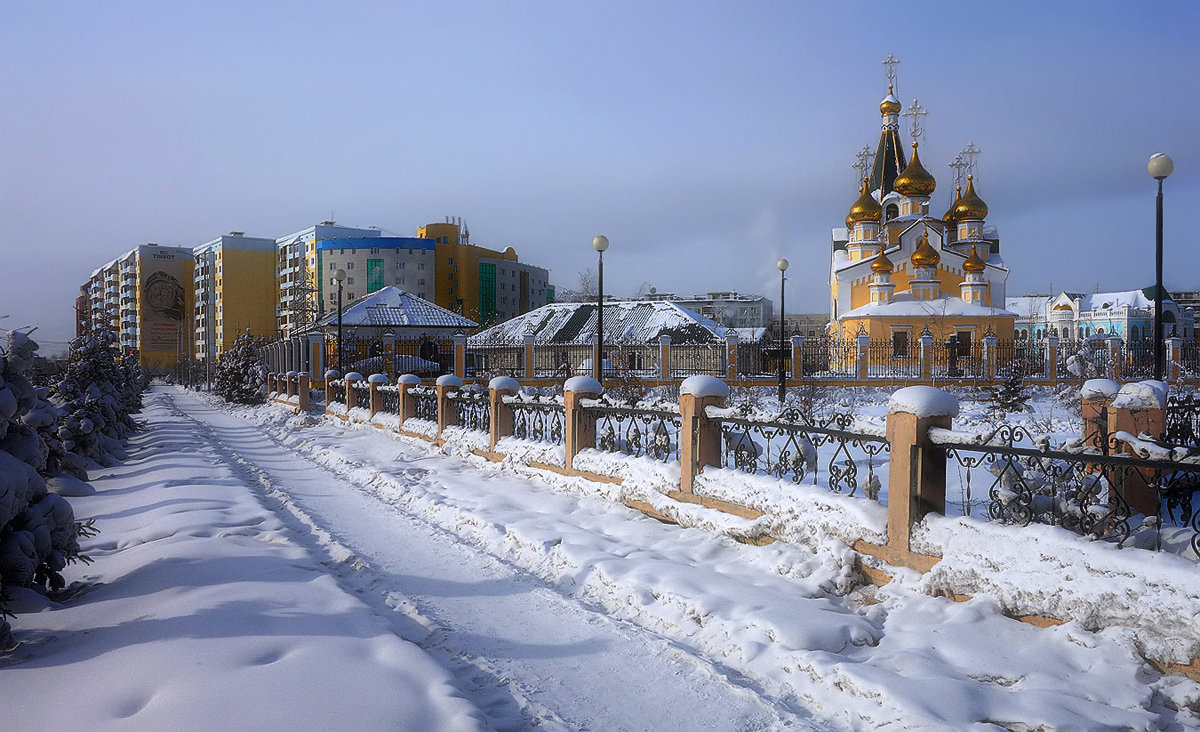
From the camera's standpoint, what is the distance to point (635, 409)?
8617 millimetres

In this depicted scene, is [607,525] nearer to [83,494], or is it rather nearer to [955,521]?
[955,521]

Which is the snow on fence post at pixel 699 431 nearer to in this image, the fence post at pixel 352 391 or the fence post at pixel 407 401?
the fence post at pixel 407 401

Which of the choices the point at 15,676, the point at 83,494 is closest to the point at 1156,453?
the point at 15,676

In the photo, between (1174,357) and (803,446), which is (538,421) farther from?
(1174,357)

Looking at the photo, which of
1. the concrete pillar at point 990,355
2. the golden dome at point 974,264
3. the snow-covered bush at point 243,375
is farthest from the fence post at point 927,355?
the snow-covered bush at point 243,375

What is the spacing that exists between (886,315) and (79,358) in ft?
101

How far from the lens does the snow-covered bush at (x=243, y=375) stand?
2997 centimetres

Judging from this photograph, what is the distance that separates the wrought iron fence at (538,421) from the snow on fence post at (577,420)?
0.45m

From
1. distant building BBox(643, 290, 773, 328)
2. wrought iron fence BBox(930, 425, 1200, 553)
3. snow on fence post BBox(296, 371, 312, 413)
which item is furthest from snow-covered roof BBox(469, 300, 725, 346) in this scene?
distant building BBox(643, 290, 773, 328)

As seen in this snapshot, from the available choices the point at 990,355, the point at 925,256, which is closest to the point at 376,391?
the point at 990,355

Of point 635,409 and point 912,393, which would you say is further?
point 635,409

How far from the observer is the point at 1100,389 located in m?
8.02

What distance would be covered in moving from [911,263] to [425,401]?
30.2 meters

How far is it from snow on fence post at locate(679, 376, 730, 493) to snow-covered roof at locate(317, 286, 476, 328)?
75.9 feet
